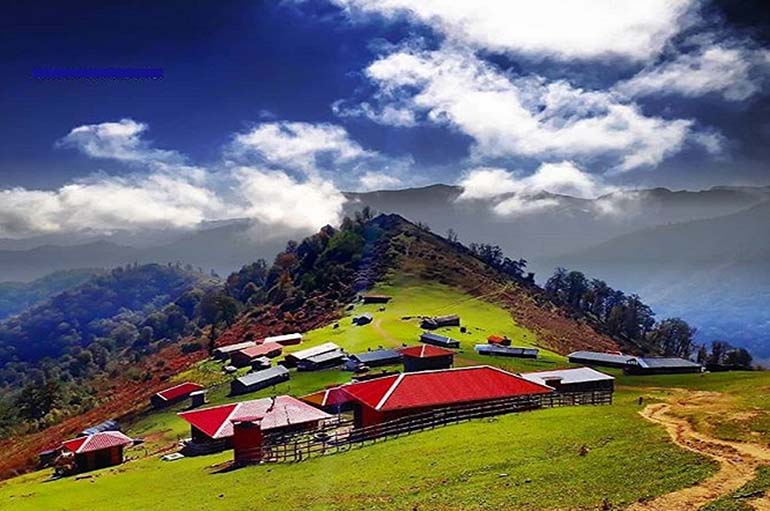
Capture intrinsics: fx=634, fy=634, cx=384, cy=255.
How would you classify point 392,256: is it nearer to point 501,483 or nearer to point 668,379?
point 668,379

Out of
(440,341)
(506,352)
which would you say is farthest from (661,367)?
(440,341)

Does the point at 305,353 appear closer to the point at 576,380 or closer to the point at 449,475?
the point at 576,380

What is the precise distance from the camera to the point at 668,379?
78.1 meters

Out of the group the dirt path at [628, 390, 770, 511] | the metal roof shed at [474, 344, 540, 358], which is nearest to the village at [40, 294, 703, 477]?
the dirt path at [628, 390, 770, 511]

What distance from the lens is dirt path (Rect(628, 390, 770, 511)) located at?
67.2 feet

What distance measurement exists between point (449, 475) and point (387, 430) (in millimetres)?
13286

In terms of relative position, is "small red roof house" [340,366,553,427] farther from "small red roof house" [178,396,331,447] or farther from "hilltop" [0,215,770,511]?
"hilltop" [0,215,770,511]

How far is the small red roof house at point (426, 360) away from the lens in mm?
75750

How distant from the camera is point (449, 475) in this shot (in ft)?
89.8

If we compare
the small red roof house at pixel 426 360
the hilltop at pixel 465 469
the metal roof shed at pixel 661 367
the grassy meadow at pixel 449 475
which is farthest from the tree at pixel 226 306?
the grassy meadow at pixel 449 475

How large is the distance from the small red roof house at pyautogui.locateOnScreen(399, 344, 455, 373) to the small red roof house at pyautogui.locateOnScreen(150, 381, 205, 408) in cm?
3054

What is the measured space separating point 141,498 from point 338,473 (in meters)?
11.4

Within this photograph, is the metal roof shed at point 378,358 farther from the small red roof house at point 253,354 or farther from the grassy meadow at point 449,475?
the grassy meadow at point 449,475

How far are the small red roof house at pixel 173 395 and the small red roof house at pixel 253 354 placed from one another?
1073 cm
